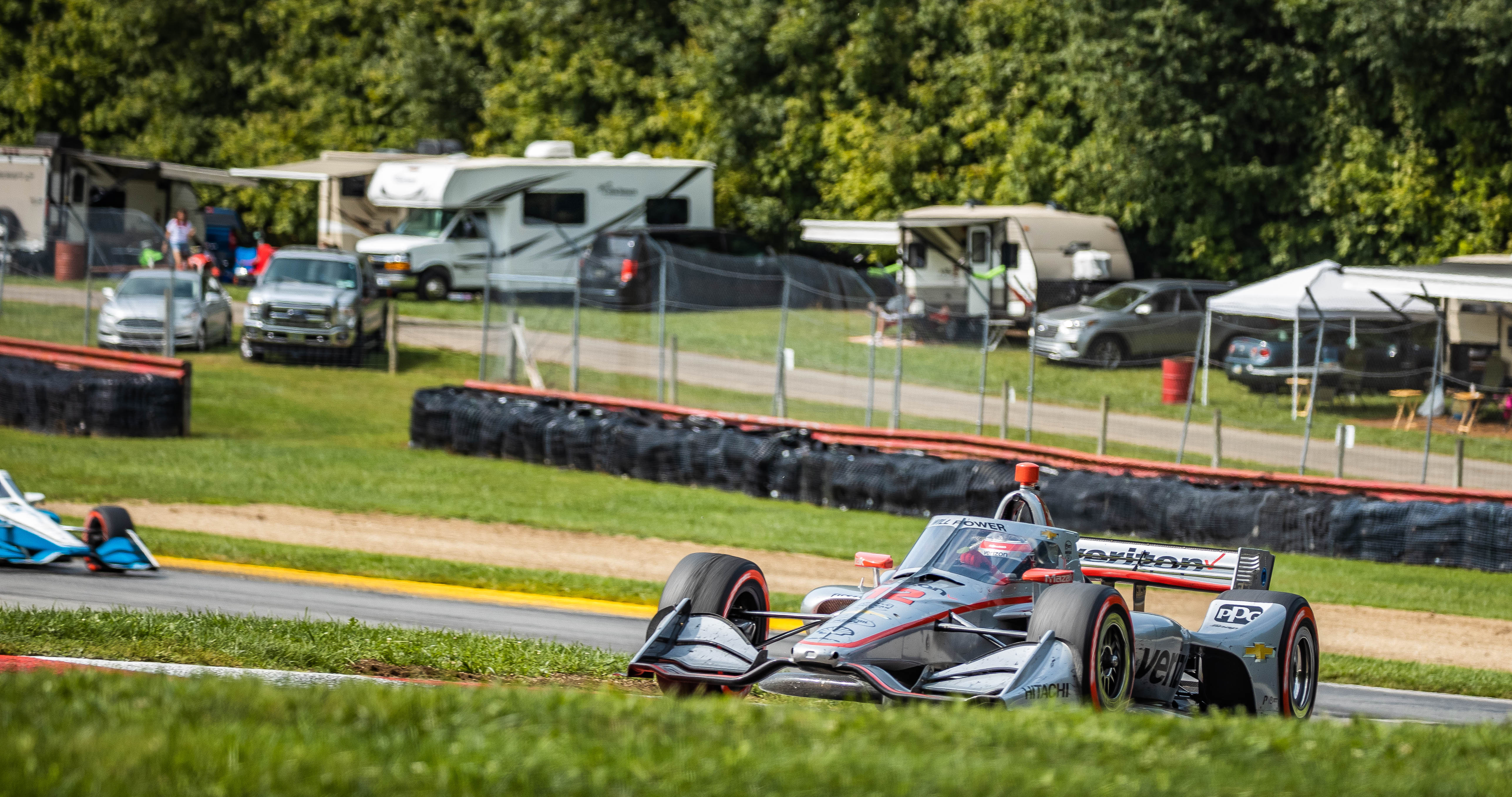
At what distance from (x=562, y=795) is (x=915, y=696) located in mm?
2934

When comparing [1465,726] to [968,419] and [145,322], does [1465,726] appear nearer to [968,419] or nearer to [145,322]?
[968,419]

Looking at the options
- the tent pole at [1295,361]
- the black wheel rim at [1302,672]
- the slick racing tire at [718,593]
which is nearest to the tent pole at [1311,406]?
the tent pole at [1295,361]

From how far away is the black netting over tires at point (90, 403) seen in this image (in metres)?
20.7

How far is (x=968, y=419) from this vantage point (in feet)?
74.4

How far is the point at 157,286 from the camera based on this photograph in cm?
2688

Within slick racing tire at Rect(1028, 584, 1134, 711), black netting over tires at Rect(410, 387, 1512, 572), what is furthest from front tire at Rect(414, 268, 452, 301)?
slick racing tire at Rect(1028, 584, 1134, 711)

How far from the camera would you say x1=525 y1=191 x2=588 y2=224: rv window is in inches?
1407

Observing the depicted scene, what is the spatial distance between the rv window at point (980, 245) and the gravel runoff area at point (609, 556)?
60.2ft

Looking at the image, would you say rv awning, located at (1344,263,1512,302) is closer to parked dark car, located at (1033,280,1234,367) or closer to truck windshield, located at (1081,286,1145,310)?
parked dark car, located at (1033,280,1234,367)

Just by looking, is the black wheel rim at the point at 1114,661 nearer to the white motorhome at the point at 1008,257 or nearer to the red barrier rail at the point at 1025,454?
the red barrier rail at the point at 1025,454

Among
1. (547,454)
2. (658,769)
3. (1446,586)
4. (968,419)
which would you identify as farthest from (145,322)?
(658,769)

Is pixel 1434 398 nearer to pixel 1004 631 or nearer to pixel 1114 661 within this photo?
pixel 1114 661

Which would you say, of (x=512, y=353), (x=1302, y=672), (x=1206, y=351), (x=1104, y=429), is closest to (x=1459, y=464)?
(x=1104, y=429)

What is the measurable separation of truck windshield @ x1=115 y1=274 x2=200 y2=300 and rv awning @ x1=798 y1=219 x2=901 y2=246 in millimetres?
14380
